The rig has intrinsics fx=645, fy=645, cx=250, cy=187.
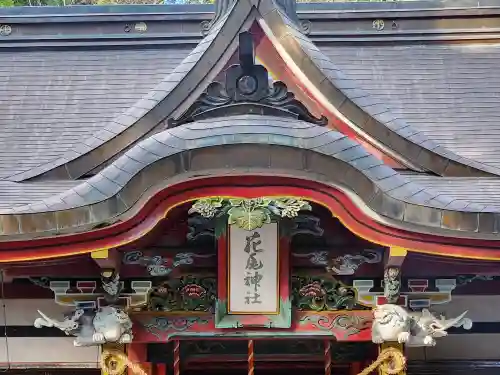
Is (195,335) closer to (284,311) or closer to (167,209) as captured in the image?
(284,311)

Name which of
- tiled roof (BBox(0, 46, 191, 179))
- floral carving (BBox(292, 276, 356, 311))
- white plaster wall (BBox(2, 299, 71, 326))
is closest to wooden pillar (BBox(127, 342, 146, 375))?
white plaster wall (BBox(2, 299, 71, 326))

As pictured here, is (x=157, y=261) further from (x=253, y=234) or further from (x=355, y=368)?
(x=355, y=368)

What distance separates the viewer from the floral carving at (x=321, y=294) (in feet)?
12.2

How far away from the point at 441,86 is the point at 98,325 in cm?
419

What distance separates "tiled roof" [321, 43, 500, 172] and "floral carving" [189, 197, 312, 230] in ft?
7.18

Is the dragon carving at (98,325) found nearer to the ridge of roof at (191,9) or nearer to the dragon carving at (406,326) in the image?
the dragon carving at (406,326)

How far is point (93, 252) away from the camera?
3.30m

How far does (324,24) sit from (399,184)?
4.53 metres

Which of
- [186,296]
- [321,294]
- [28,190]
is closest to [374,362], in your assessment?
[321,294]

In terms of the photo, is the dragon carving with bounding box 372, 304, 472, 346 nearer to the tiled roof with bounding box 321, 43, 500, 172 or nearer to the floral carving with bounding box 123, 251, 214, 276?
the floral carving with bounding box 123, 251, 214, 276

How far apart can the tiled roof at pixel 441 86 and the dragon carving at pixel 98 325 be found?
2.88 m

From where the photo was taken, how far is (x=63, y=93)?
626cm

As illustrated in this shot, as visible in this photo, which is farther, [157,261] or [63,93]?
[63,93]

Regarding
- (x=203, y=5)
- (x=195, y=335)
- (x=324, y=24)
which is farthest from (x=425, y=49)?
(x=195, y=335)
